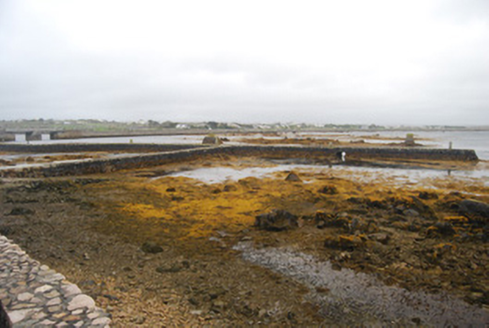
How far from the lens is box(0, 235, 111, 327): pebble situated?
9.43 feet

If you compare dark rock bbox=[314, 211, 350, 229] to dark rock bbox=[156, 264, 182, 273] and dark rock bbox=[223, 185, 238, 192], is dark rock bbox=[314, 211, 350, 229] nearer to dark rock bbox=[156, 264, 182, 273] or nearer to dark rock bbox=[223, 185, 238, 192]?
dark rock bbox=[156, 264, 182, 273]

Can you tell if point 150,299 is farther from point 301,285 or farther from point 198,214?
point 198,214

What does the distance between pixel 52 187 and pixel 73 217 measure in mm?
3762

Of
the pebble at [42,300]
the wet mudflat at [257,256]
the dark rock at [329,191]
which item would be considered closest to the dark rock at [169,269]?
the wet mudflat at [257,256]

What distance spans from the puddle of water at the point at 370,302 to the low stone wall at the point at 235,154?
1203 centimetres

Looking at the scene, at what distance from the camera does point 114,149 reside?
3020cm

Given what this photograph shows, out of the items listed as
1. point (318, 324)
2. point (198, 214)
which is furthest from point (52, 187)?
point (318, 324)

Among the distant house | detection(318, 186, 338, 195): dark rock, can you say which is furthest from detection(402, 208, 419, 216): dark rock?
the distant house

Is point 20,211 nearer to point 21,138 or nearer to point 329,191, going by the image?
point 329,191

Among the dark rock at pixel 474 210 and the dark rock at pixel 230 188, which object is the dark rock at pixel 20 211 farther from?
Answer: the dark rock at pixel 474 210

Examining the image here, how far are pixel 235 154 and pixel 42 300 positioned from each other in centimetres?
2272

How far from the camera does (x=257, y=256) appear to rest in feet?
17.5

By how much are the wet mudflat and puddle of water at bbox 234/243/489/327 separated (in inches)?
0.7

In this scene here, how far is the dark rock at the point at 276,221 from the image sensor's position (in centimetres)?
667
